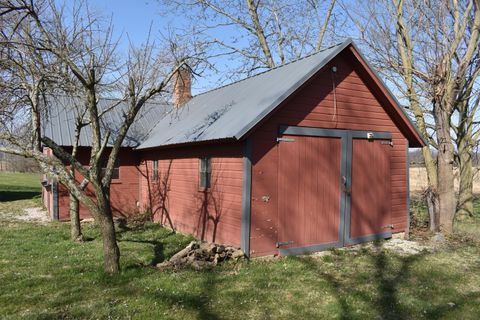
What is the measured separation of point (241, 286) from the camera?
7012 millimetres

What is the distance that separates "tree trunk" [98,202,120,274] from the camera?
7.14 m

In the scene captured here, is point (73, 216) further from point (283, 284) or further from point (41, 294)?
point (283, 284)

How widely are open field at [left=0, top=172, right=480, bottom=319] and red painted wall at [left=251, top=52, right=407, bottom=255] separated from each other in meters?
0.94

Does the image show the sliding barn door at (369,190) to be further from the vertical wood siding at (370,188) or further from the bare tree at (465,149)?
the bare tree at (465,149)

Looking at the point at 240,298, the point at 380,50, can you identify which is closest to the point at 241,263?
the point at 240,298

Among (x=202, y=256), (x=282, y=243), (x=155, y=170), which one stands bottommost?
(x=202, y=256)

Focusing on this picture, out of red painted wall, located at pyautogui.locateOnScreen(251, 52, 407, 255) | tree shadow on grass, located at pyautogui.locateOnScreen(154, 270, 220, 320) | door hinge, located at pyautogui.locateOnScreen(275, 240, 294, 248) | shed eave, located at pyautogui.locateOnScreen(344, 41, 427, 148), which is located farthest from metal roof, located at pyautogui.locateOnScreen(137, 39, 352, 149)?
tree shadow on grass, located at pyautogui.locateOnScreen(154, 270, 220, 320)

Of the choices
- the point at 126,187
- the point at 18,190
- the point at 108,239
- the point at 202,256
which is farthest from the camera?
the point at 18,190

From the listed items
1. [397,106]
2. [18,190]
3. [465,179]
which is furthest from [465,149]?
[18,190]

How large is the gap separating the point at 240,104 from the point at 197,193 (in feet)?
8.34

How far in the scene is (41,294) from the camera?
644cm

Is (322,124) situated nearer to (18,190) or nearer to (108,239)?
(108,239)

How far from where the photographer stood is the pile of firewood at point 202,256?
26.4 ft

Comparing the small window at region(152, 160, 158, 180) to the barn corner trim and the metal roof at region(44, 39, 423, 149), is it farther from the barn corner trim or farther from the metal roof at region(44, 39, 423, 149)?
the barn corner trim
